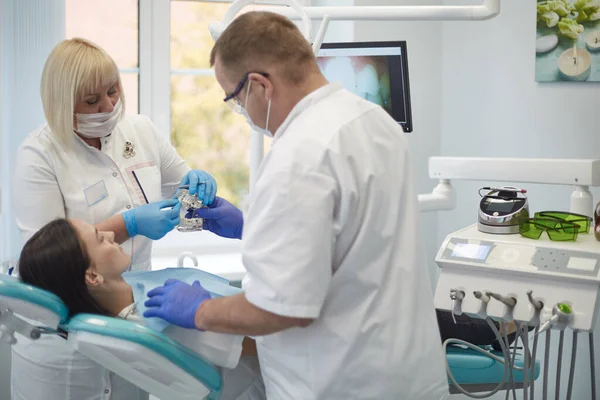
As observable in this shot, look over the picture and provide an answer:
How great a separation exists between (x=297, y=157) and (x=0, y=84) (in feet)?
5.95

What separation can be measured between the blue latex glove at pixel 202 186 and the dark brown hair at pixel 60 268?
0.42m

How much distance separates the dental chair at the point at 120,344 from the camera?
52.6 inches

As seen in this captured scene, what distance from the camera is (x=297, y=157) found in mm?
1144

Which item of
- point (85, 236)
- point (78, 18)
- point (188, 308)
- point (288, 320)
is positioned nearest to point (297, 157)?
point (288, 320)

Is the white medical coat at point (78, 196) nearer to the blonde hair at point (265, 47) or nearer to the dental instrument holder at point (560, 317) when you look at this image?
the blonde hair at point (265, 47)

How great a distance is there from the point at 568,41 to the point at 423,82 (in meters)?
0.82

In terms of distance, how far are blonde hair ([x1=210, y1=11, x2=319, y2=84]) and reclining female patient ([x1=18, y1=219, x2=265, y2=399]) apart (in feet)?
1.89

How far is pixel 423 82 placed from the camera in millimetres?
3176

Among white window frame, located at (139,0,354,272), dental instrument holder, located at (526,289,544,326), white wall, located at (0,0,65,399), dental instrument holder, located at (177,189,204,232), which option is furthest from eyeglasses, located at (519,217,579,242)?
white wall, located at (0,0,65,399)

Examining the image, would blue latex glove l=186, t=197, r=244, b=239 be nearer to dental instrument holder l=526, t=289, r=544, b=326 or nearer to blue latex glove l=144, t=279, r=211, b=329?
→ blue latex glove l=144, t=279, r=211, b=329

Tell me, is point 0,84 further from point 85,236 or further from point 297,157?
point 297,157

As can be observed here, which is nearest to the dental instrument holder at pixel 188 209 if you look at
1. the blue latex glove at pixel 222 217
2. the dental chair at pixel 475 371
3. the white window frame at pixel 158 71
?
the blue latex glove at pixel 222 217

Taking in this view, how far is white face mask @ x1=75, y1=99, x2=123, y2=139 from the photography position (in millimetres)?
1826

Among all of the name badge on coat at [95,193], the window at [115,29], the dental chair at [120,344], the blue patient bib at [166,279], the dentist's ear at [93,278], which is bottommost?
the dental chair at [120,344]
